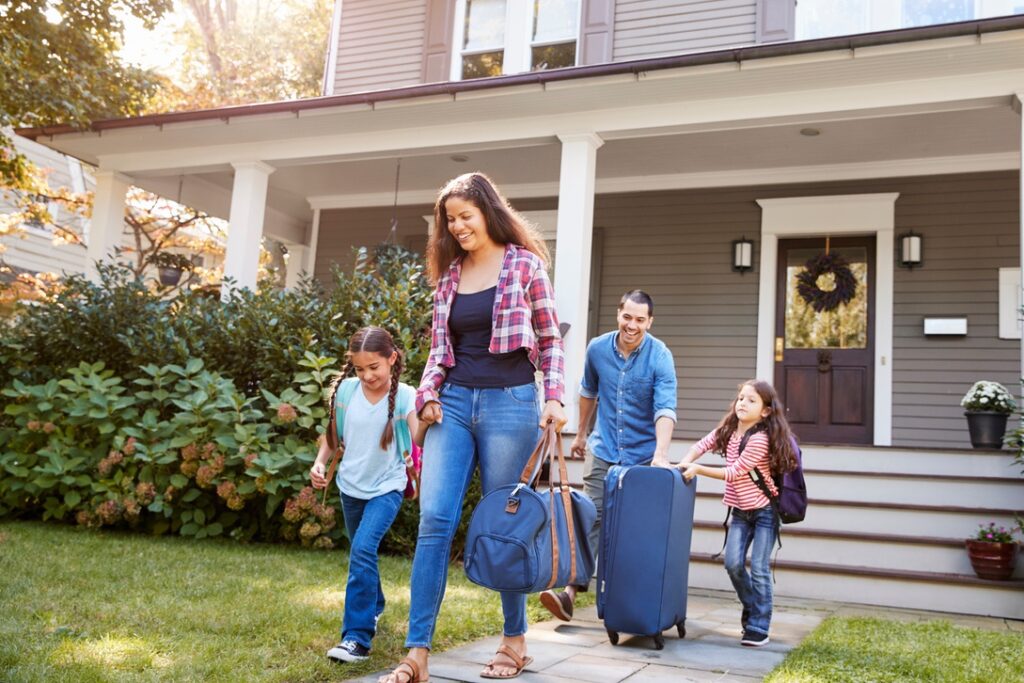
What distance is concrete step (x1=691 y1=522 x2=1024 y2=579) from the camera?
18.8 feet

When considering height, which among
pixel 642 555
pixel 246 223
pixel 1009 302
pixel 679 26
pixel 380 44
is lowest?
pixel 642 555

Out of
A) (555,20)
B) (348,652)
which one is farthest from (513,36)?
(348,652)

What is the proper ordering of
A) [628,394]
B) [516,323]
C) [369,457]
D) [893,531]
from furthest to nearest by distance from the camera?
[893,531] → [628,394] → [369,457] → [516,323]

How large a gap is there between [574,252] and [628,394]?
3444mm

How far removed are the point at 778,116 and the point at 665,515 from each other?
464cm

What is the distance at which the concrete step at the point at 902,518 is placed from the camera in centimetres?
590

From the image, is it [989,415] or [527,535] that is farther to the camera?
[989,415]

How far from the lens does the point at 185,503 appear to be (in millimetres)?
6426

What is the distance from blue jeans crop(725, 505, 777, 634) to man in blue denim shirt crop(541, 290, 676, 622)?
508mm

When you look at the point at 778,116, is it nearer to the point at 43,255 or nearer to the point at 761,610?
the point at 761,610

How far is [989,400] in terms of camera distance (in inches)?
261

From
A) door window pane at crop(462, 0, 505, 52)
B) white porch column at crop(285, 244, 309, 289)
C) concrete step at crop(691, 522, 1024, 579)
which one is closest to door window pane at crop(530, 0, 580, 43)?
door window pane at crop(462, 0, 505, 52)

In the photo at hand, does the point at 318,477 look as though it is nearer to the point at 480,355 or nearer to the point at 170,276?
the point at 480,355

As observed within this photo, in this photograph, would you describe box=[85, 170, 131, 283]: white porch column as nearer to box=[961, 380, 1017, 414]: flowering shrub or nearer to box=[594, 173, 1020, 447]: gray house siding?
box=[594, 173, 1020, 447]: gray house siding
